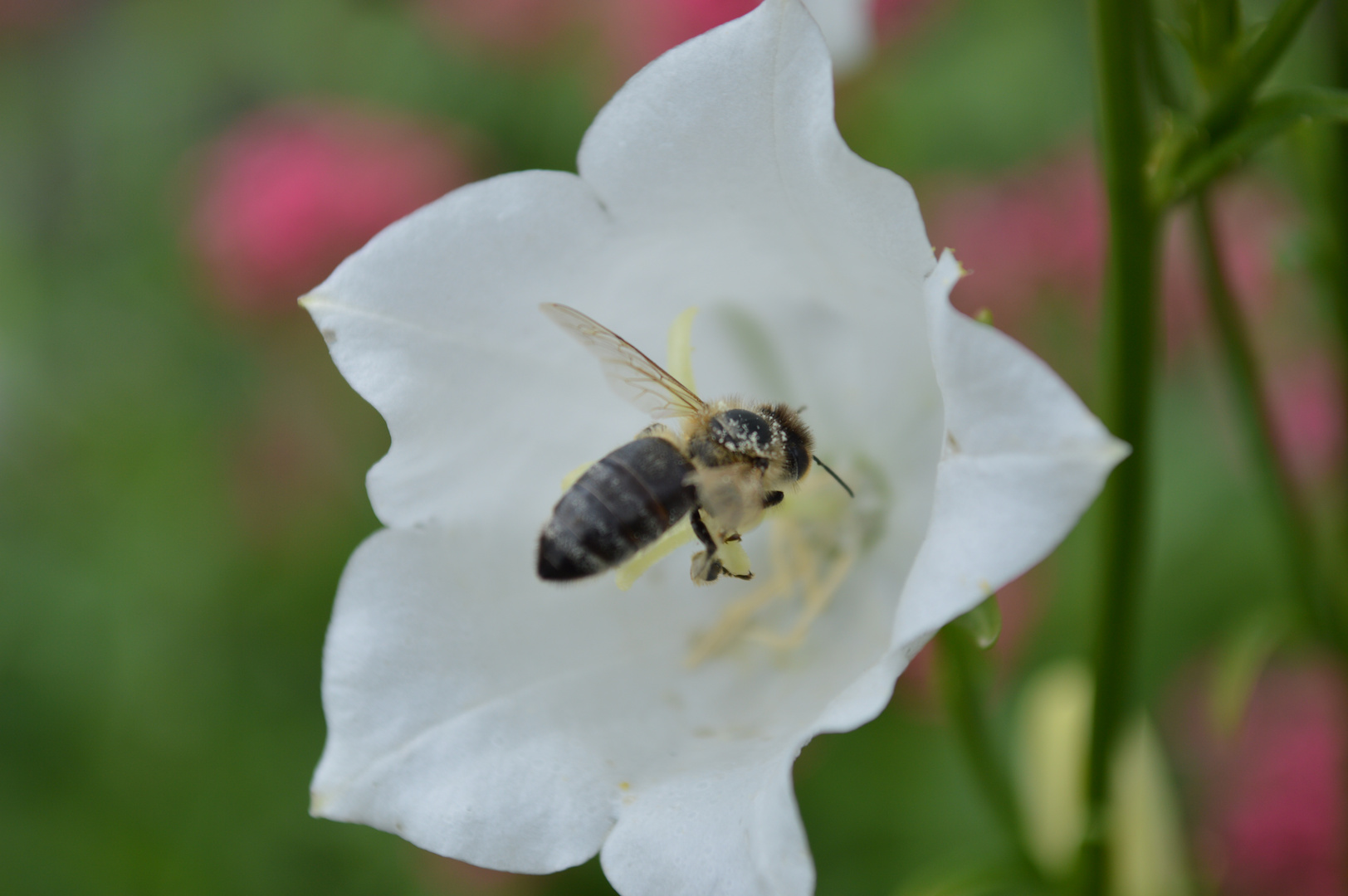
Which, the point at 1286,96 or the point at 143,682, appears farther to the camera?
the point at 143,682

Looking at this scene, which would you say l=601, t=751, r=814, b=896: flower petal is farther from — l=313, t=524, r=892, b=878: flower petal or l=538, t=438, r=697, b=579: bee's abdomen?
l=538, t=438, r=697, b=579: bee's abdomen

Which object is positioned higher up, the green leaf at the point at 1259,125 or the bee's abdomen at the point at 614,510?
the green leaf at the point at 1259,125

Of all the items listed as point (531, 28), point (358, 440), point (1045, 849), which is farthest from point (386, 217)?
point (1045, 849)

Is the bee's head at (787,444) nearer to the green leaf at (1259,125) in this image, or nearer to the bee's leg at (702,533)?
the bee's leg at (702,533)

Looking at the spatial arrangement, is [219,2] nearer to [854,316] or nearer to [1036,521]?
[854,316]

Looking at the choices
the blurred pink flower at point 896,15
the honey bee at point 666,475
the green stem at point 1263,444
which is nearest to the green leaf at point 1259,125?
the green stem at point 1263,444

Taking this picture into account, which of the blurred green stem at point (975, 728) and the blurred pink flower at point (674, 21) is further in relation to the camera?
the blurred pink flower at point (674, 21)

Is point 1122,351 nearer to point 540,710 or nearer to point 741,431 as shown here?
point 741,431
